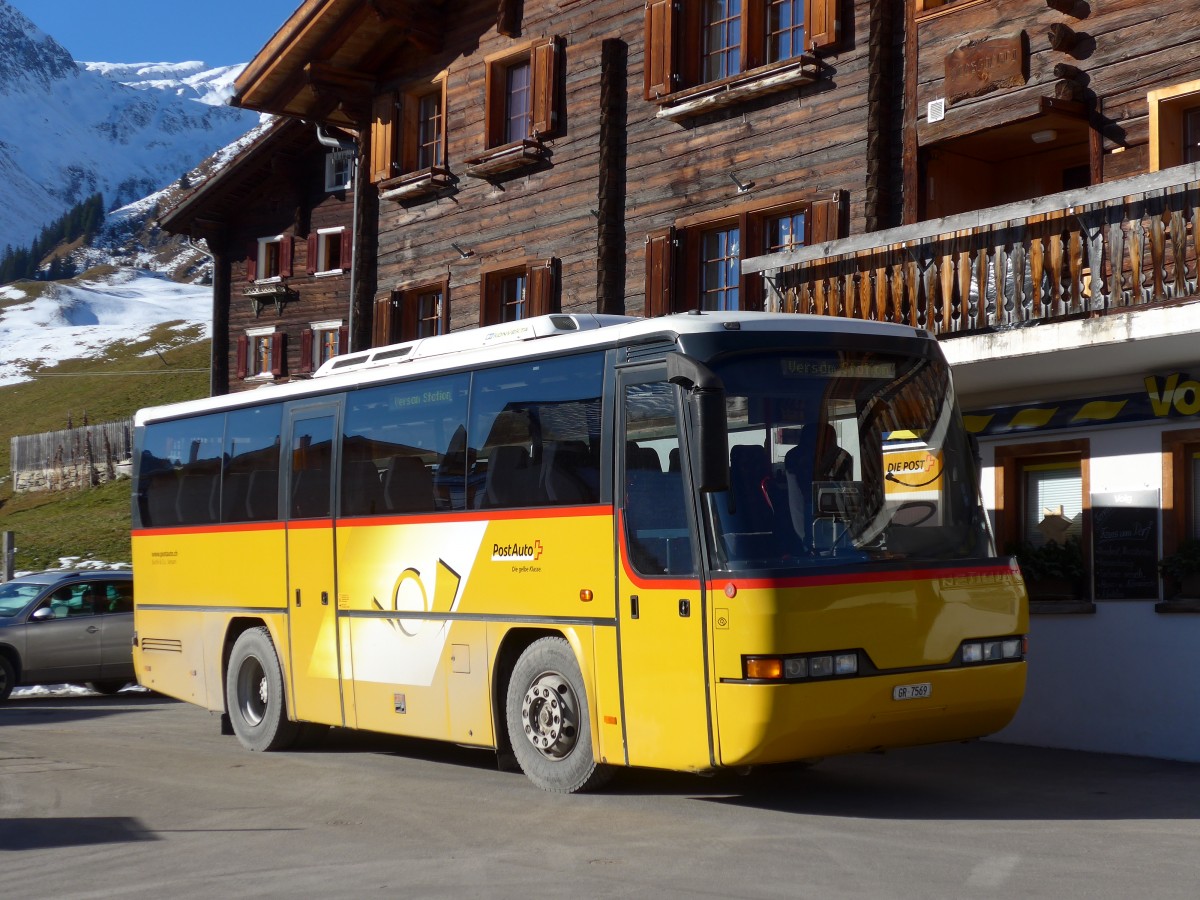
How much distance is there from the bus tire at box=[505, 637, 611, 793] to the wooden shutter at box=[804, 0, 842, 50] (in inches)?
365

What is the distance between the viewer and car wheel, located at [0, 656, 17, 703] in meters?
20.5

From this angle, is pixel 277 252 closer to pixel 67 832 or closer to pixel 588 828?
Answer: pixel 67 832

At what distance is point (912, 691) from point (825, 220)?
29.5 ft

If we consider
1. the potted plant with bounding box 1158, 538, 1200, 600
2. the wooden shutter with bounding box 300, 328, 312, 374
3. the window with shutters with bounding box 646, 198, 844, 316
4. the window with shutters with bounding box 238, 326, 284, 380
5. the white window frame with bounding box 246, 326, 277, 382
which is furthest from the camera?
the white window frame with bounding box 246, 326, 277, 382

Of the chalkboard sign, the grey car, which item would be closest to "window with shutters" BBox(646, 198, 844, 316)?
the chalkboard sign

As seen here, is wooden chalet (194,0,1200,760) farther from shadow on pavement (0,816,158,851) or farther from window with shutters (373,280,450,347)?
shadow on pavement (0,816,158,851)

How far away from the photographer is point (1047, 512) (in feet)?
50.9

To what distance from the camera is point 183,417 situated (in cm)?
1658

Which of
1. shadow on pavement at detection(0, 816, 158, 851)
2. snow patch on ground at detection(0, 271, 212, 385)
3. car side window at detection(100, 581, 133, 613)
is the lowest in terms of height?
shadow on pavement at detection(0, 816, 158, 851)

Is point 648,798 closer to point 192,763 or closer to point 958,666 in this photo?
point 958,666

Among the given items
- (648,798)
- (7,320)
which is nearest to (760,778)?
(648,798)

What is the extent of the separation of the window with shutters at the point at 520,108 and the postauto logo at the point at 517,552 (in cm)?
1127

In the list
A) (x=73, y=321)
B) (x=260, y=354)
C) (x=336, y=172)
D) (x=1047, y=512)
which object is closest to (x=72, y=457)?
(x=260, y=354)

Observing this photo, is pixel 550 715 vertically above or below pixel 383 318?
below
